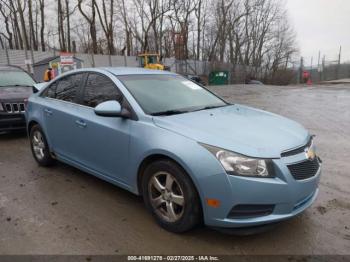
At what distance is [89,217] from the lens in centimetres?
352

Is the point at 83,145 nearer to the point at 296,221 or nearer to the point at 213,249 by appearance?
the point at 213,249

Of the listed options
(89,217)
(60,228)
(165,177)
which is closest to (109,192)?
(89,217)

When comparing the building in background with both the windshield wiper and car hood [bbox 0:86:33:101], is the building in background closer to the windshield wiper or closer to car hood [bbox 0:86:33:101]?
car hood [bbox 0:86:33:101]

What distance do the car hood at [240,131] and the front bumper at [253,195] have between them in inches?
8.5

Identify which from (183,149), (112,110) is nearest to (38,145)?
(112,110)

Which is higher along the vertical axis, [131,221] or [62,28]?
[62,28]

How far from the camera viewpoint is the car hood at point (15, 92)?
7162mm

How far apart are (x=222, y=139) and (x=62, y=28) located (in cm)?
4107

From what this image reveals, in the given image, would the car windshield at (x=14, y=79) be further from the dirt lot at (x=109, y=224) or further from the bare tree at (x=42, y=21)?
the bare tree at (x=42, y=21)

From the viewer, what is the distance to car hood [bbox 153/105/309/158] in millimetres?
2799

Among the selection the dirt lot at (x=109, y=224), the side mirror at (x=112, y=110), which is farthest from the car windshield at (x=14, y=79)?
the side mirror at (x=112, y=110)

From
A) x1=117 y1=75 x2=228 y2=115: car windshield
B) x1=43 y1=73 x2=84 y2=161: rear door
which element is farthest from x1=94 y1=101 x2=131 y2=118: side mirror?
x1=43 y1=73 x2=84 y2=161: rear door

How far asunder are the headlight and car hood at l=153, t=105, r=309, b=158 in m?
0.05

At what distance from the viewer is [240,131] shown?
10.1 feet
